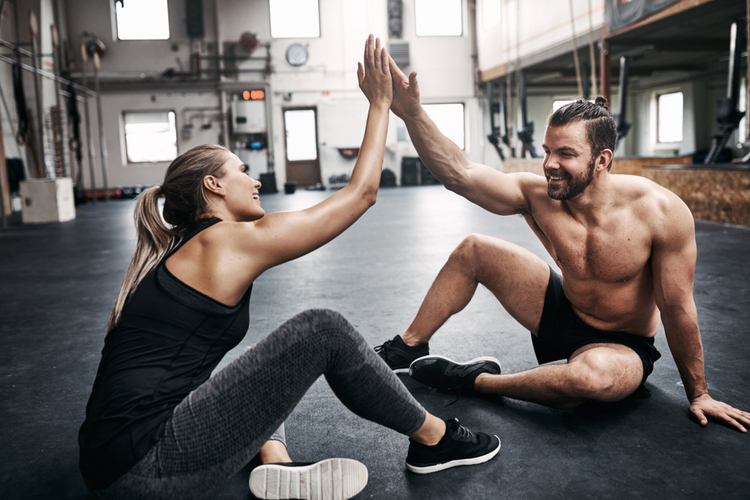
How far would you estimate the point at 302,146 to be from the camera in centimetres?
1514

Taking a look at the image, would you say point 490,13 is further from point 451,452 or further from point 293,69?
point 451,452

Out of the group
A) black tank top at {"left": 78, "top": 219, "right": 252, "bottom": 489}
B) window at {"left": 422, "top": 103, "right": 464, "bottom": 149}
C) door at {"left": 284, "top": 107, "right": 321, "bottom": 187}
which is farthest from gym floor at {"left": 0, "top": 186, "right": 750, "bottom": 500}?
window at {"left": 422, "top": 103, "right": 464, "bottom": 149}

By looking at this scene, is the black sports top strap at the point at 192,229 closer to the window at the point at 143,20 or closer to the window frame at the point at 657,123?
the window at the point at 143,20

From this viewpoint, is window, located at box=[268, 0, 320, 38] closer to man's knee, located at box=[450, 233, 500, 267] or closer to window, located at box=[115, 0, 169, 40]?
window, located at box=[115, 0, 169, 40]

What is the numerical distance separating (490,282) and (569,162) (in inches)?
20.6

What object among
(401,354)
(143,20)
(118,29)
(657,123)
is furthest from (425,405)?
(657,123)

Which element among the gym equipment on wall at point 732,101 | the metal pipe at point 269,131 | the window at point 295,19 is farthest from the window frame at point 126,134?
the gym equipment on wall at point 732,101

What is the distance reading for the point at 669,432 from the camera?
1655 millimetres

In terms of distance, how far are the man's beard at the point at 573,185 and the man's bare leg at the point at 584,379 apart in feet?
1.58

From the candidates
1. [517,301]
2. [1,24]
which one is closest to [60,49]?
[1,24]

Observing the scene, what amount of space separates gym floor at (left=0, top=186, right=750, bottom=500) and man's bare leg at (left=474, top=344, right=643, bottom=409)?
0.07 m

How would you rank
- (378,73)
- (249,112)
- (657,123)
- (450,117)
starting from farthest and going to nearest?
(657,123) < (450,117) < (249,112) < (378,73)

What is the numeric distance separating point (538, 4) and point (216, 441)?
36.6 ft

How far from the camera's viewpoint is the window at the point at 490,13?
→ 13047 millimetres
